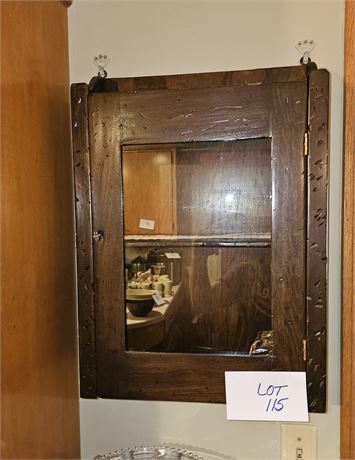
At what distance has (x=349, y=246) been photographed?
80 cm

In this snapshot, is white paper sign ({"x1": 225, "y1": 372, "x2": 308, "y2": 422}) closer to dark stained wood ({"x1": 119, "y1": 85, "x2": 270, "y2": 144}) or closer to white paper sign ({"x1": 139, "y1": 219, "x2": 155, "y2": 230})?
white paper sign ({"x1": 139, "y1": 219, "x2": 155, "y2": 230})

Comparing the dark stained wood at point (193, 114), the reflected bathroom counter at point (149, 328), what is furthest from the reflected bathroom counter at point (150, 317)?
the dark stained wood at point (193, 114)

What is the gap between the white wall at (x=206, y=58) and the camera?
34.8 inches

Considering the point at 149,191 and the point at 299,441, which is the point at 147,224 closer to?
the point at 149,191

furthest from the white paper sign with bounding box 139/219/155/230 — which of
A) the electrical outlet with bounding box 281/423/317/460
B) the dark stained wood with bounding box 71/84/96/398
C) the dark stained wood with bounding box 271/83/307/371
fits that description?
the electrical outlet with bounding box 281/423/317/460

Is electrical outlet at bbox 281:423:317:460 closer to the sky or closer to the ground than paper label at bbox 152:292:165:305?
closer to the ground

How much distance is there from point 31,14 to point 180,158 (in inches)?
15.6

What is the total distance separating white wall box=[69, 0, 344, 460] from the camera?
883 millimetres

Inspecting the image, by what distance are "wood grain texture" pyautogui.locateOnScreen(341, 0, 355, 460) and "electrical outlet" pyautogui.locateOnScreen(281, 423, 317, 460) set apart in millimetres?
89

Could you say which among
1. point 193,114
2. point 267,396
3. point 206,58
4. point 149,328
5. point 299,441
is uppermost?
point 206,58

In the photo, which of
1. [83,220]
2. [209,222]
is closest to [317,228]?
[209,222]

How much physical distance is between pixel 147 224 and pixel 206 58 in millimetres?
410

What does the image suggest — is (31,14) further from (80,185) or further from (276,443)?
(276,443)

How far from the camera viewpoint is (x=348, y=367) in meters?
0.81
